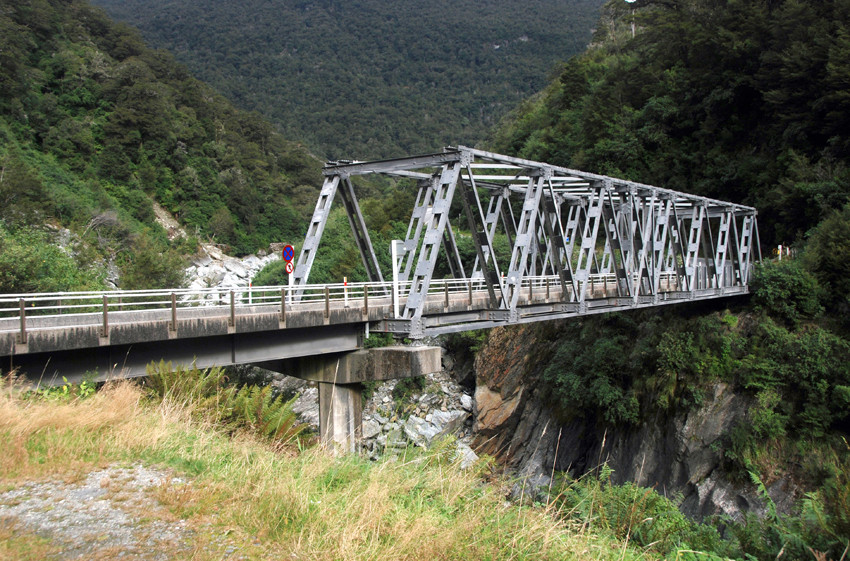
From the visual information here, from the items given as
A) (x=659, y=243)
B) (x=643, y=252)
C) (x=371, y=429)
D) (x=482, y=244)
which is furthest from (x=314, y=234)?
(x=371, y=429)

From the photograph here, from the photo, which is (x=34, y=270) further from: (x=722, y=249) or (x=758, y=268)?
(x=722, y=249)

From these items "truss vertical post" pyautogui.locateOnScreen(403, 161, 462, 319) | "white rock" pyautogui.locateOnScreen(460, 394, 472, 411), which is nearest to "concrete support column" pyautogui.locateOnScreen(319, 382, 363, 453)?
"truss vertical post" pyautogui.locateOnScreen(403, 161, 462, 319)

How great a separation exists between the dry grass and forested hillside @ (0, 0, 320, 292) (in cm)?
1939

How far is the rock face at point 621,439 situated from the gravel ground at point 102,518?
33.1ft

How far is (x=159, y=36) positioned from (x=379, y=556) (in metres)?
231

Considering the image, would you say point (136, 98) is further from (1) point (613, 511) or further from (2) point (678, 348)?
(1) point (613, 511)

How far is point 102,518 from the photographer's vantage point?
198 inches

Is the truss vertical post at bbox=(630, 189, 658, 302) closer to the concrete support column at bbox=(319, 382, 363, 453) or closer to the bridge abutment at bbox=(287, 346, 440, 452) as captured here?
the bridge abutment at bbox=(287, 346, 440, 452)

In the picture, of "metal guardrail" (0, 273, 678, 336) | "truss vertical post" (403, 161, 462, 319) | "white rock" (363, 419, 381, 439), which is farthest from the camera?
"white rock" (363, 419, 381, 439)

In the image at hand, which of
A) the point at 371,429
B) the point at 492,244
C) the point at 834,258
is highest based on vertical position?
the point at 492,244

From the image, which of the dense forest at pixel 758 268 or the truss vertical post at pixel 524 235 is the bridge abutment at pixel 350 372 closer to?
the truss vertical post at pixel 524 235

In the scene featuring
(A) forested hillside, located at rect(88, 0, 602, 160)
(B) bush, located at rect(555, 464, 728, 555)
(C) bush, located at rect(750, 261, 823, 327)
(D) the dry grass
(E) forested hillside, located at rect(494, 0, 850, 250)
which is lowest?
(B) bush, located at rect(555, 464, 728, 555)

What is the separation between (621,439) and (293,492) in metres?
21.5

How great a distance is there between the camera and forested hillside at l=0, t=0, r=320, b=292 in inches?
1344
